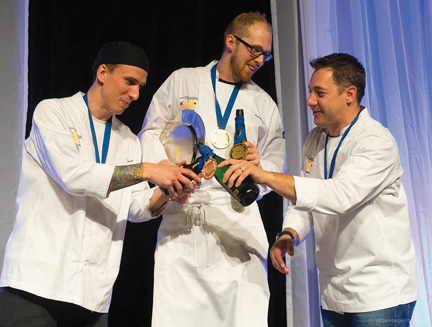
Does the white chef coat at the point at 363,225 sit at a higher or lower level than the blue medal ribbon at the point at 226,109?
lower

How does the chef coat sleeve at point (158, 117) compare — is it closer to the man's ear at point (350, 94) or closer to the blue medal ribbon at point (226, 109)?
the blue medal ribbon at point (226, 109)

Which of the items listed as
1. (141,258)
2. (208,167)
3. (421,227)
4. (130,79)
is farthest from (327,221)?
(141,258)

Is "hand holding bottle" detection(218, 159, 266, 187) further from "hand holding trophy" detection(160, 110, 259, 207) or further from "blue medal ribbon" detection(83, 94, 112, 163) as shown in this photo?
"blue medal ribbon" detection(83, 94, 112, 163)

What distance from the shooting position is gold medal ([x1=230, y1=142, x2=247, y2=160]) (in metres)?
2.28

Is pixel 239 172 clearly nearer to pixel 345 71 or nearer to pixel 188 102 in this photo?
pixel 188 102

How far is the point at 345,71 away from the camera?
8.14 ft

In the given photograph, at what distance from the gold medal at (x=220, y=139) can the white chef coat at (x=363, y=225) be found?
47 centimetres

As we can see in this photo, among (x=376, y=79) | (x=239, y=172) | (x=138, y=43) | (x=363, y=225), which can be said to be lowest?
(x=363, y=225)

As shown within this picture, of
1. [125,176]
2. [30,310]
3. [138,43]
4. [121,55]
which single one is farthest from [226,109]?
[30,310]

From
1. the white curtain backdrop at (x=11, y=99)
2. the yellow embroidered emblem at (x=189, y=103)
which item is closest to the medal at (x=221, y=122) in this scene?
the yellow embroidered emblem at (x=189, y=103)

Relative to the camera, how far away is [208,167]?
2135 mm

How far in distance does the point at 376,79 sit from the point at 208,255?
5.39ft

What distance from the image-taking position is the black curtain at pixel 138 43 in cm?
317

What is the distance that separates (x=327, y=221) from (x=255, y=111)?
2.27ft
